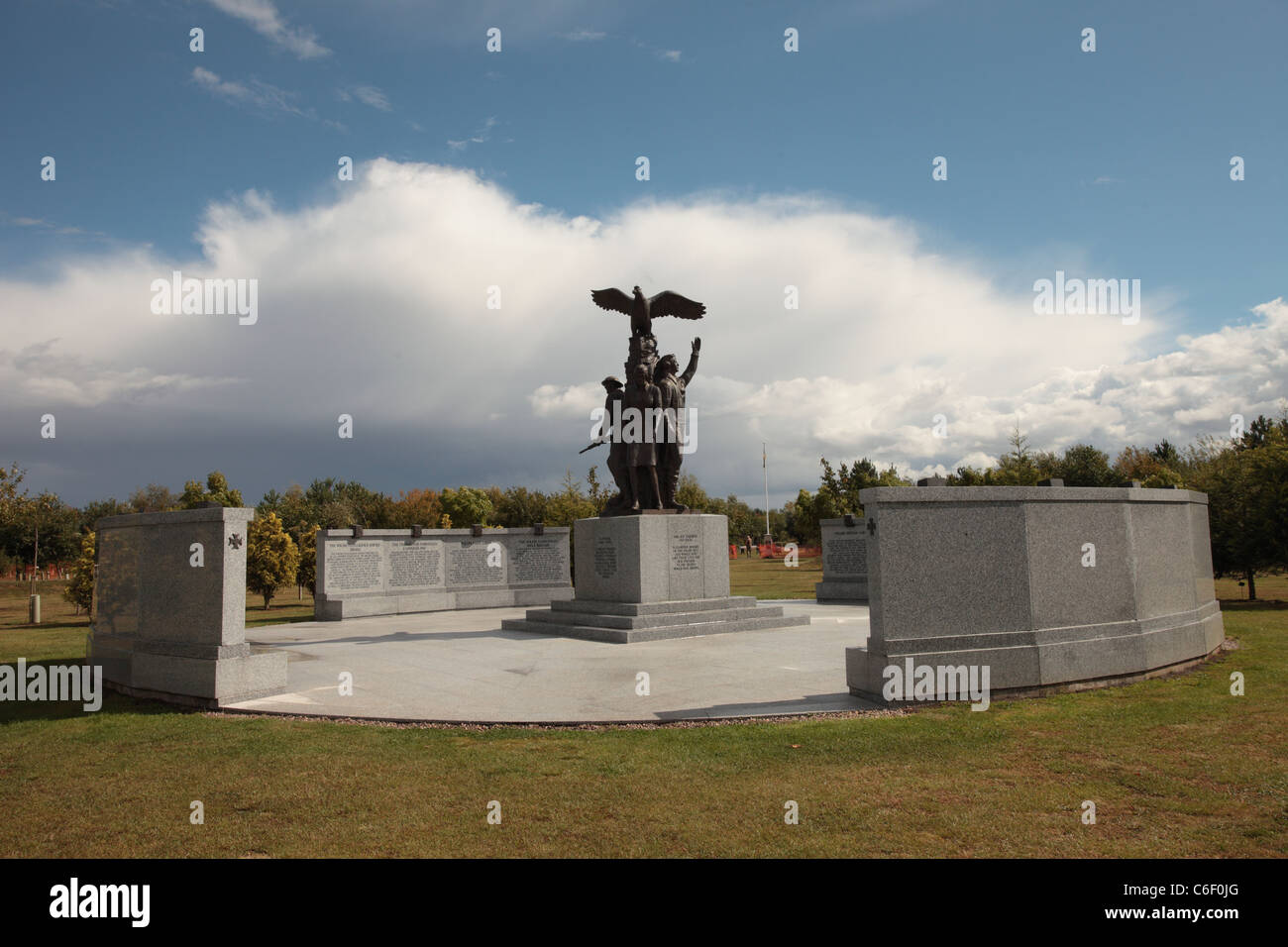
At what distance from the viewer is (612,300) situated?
1672 cm

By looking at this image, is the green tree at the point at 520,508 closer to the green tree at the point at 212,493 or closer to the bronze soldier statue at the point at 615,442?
the green tree at the point at 212,493

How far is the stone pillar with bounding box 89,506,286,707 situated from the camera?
A: 8.34 metres

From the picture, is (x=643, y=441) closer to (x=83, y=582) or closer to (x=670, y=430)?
(x=670, y=430)

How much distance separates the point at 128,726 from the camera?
292 inches

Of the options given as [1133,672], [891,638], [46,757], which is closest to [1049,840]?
[891,638]

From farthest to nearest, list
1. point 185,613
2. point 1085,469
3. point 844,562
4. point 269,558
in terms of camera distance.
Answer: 1. point 1085,469
2. point 269,558
3. point 844,562
4. point 185,613

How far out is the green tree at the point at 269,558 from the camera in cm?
2461

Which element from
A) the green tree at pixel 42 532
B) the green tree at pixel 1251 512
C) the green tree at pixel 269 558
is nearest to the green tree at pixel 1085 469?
the green tree at pixel 1251 512

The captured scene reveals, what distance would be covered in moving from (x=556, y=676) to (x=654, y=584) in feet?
15.8

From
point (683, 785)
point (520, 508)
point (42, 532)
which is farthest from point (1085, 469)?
point (42, 532)

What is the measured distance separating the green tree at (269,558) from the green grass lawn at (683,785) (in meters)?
17.9

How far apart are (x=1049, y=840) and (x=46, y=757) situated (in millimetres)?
7302

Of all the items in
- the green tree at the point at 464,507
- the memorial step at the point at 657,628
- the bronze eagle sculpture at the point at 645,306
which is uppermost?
the bronze eagle sculpture at the point at 645,306
